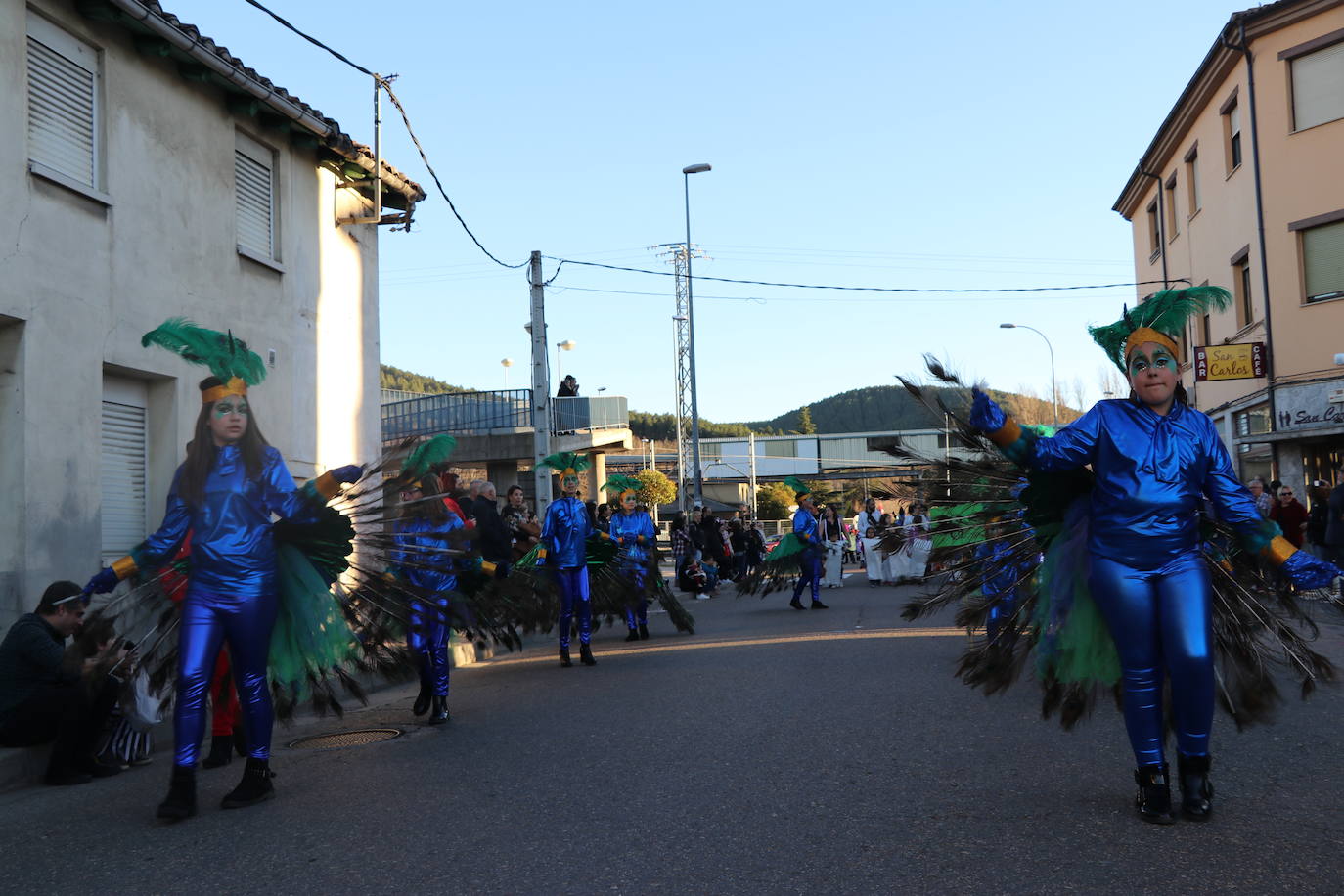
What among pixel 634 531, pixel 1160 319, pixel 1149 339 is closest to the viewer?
pixel 1149 339

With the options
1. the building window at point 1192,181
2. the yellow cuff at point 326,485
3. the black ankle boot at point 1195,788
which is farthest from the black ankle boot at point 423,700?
the building window at point 1192,181

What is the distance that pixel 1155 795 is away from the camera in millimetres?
4684

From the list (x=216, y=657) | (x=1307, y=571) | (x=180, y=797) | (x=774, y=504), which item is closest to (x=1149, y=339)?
(x=1307, y=571)

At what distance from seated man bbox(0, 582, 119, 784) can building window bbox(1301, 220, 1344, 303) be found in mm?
22584

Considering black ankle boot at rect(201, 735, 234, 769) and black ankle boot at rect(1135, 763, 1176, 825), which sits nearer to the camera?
black ankle boot at rect(1135, 763, 1176, 825)

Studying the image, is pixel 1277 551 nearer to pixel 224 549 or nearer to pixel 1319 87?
pixel 224 549

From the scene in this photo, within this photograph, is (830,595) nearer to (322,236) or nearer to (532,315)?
(532,315)

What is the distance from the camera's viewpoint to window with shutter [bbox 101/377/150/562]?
1130 cm

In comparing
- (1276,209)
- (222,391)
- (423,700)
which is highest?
(1276,209)

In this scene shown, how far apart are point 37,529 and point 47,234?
238 centimetres

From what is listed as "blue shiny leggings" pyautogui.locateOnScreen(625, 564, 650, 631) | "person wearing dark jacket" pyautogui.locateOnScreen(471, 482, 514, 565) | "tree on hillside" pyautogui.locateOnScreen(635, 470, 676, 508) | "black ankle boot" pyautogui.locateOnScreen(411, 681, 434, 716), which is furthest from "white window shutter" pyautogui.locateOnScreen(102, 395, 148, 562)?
"tree on hillside" pyautogui.locateOnScreen(635, 470, 676, 508)

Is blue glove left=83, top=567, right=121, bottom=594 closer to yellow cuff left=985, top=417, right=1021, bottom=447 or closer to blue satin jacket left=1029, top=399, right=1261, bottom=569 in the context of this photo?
yellow cuff left=985, top=417, right=1021, bottom=447

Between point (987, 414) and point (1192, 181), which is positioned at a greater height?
point (1192, 181)

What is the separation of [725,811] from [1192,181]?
28644 millimetres
